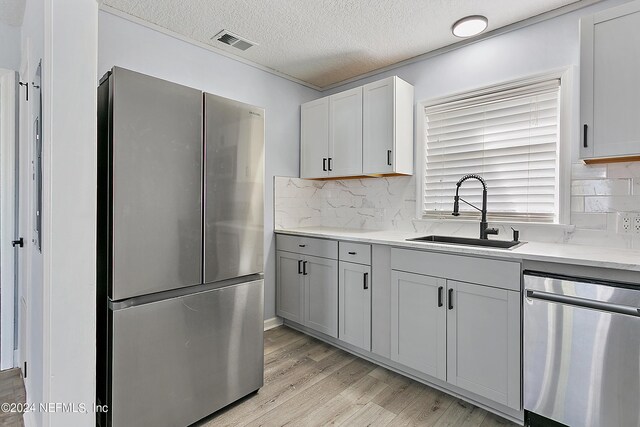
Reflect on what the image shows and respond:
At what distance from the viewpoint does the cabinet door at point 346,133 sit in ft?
9.77

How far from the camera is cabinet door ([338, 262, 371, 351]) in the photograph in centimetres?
247

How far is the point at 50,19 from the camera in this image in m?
1.18

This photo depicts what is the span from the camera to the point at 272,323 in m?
3.23

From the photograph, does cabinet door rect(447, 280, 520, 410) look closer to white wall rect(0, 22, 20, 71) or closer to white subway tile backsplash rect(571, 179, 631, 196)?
white subway tile backsplash rect(571, 179, 631, 196)

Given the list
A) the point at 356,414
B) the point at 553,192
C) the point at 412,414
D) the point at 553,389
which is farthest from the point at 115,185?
the point at 553,192

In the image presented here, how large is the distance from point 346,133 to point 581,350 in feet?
7.53

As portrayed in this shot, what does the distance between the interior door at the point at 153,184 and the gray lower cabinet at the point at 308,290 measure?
4.00ft

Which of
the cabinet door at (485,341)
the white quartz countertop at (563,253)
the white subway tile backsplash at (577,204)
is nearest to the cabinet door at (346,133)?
the white quartz countertop at (563,253)

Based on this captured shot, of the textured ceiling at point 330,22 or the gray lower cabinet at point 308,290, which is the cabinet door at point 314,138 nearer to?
the textured ceiling at point 330,22

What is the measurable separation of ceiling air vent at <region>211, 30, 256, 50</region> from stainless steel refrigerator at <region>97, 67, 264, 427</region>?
2.93ft

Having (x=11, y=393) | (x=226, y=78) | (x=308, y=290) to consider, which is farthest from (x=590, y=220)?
(x=11, y=393)

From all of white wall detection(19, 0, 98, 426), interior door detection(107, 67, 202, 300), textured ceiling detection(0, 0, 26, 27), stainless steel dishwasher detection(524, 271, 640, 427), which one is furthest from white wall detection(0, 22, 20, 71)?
stainless steel dishwasher detection(524, 271, 640, 427)

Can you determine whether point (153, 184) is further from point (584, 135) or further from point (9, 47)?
point (584, 135)

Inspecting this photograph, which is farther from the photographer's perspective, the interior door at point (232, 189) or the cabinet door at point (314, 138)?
the cabinet door at point (314, 138)
